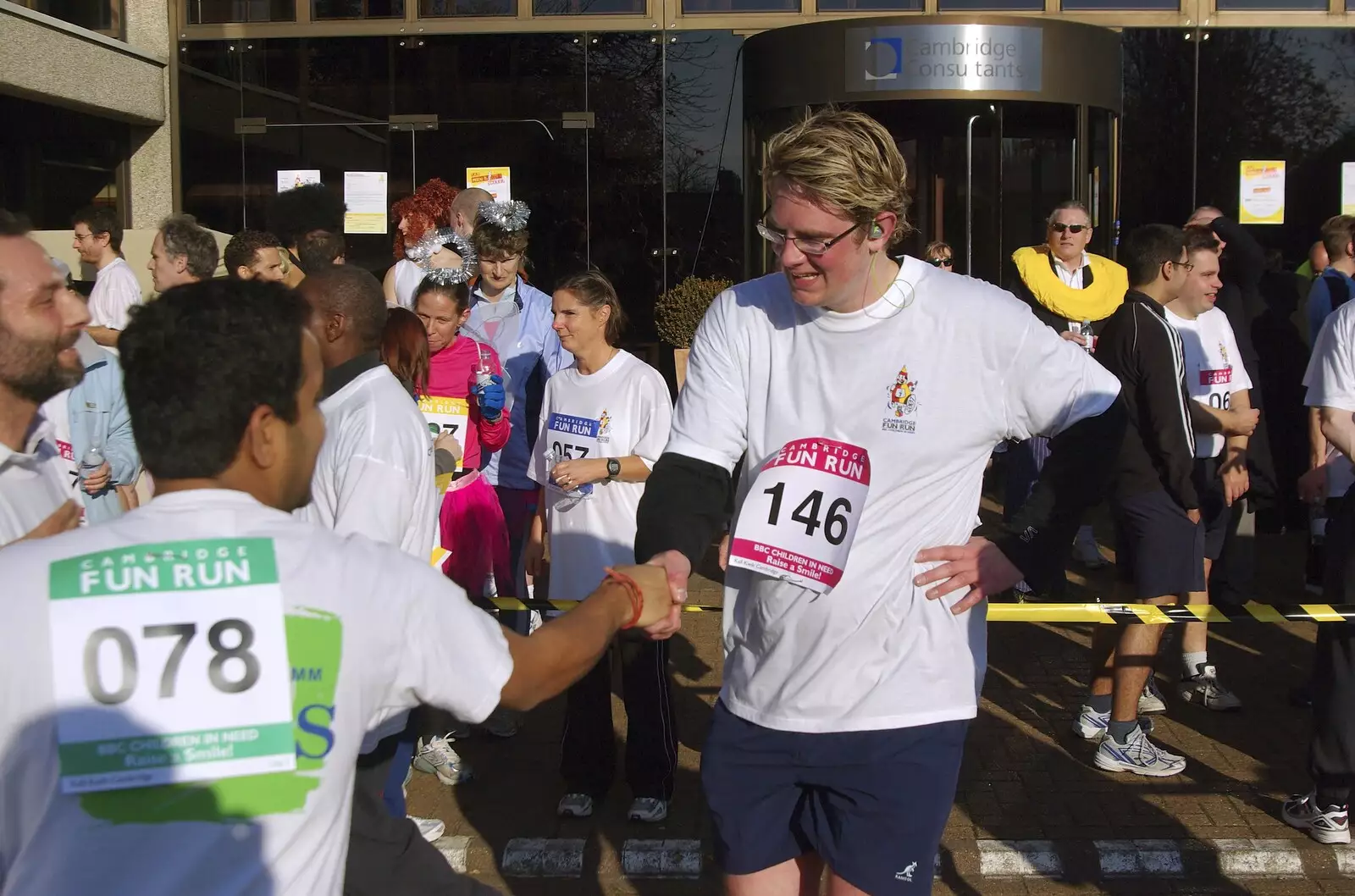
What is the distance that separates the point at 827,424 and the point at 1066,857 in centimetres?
273

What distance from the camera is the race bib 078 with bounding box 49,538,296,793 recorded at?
6.23 feet

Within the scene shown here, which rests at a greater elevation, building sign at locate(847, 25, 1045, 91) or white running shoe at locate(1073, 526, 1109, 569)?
building sign at locate(847, 25, 1045, 91)

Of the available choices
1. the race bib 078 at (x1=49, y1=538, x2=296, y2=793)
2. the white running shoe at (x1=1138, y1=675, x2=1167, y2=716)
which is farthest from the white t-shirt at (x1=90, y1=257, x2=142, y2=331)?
the race bib 078 at (x1=49, y1=538, x2=296, y2=793)

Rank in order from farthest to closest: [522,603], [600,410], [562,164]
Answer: [562,164], [600,410], [522,603]

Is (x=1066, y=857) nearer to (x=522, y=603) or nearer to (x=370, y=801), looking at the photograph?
(x=522, y=603)

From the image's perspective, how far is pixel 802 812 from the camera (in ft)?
10.1

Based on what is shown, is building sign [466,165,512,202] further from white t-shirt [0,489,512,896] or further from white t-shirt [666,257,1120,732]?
white t-shirt [0,489,512,896]

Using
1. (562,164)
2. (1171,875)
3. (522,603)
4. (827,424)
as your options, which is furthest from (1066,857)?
(562,164)

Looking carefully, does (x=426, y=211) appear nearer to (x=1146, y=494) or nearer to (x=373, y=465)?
(x=1146, y=494)

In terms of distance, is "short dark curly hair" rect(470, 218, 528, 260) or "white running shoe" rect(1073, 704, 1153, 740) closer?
"white running shoe" rect(1073, 704, 1153, 740)

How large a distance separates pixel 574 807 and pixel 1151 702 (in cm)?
294

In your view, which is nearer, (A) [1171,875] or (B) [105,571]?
(B) [105,571]

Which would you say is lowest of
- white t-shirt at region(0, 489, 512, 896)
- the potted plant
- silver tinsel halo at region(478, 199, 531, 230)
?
white t-shirt at region(0, 489, 512, 896)

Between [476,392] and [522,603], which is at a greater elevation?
[476,392]
